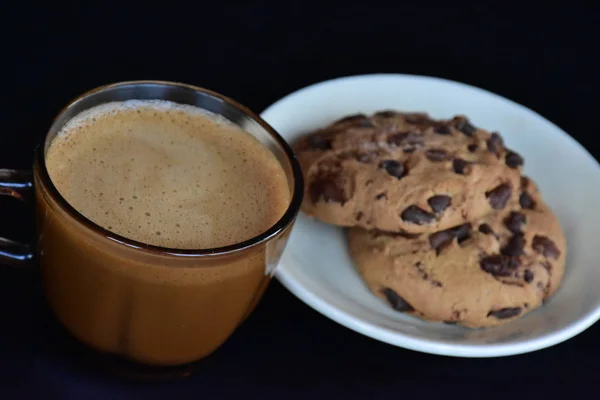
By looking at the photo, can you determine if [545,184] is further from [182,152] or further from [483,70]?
[182,152]

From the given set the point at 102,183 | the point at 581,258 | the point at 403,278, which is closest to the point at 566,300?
the point at 581,258

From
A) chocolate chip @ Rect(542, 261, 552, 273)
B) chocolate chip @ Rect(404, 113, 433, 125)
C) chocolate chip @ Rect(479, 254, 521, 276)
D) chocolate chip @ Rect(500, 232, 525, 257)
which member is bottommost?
chocolate chip @ Rect(542, 261, 552, 273)

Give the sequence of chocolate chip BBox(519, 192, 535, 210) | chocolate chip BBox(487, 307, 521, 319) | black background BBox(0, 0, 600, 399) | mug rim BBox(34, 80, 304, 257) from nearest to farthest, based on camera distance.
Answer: mug rim BBox(34, 80, 304, 257) < black background BBox(0, 0, 600, 399) < chocolate chip BBox(487, 307, 521, 319) < chocolate chip BBox(519, 192, 535, 210)

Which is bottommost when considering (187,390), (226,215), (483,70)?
(187,390)

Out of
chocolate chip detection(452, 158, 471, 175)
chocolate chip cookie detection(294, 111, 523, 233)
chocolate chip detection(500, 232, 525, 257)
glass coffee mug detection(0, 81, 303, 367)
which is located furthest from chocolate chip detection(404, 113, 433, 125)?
glass coffee mug detection(0, 81, 303, 367)

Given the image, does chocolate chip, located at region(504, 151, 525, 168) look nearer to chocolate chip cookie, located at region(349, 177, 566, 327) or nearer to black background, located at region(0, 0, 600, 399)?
chocolate chip cookie, located at region(349, 177, 566, 327)

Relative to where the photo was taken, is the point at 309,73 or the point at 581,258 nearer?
the point at 581,258
